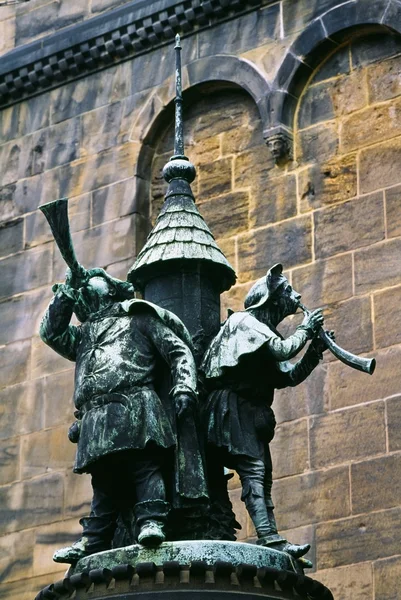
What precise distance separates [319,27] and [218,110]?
1.28 m

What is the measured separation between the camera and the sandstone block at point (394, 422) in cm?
1518

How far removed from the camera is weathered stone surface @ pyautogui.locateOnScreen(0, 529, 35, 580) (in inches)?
667

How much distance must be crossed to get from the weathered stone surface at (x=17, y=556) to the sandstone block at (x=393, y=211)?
157 inches

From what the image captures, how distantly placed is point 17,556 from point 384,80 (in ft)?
16.3

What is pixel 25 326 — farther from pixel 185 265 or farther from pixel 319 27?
pixel 185 265

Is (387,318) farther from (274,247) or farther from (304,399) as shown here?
(274,247)

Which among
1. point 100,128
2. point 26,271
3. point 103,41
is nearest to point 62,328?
point 26,271

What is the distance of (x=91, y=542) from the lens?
11.5m

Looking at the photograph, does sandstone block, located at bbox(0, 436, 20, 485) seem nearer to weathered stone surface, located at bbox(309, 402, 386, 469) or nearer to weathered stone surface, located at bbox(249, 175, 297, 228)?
weathered stone surface, located at bbox(249, 175, 297, 228)

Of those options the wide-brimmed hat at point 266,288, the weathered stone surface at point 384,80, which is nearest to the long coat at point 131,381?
the wide-brimmed hat at point 266,288

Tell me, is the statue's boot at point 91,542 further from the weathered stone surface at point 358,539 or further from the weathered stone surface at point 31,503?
the weathered stone surface at point 31,503

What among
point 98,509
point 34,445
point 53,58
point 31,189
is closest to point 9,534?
point 34,445

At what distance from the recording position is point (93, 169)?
18.1 metres

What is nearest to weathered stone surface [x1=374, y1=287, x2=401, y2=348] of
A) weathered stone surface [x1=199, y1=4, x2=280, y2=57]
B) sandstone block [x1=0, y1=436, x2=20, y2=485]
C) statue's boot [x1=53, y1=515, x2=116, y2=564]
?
weathered stone surface [x1=199, y1=4, x2=280, y2=57]
